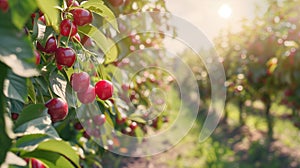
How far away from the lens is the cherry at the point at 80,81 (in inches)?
37.8

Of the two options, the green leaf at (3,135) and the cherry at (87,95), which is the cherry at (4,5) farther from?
the cherry at (87,95)

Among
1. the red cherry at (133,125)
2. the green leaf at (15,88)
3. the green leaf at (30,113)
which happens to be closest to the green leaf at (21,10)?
the green leaf at (15,88)

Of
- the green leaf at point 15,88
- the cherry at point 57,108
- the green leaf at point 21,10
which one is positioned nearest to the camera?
the green leaf at point 21,10

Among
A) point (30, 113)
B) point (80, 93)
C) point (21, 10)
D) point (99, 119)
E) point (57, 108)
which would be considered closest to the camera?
point (21, 10)

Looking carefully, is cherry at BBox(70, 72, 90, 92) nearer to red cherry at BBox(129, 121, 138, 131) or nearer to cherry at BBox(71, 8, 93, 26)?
cherry at BBox(71, 8, 93, 26)

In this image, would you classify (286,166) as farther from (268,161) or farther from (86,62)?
(86,62)

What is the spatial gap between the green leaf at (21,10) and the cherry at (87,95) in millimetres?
503

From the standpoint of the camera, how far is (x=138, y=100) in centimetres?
371

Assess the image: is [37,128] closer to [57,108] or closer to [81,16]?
[57,108]

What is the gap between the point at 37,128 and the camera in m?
0.69

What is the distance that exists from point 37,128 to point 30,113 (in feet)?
0.18

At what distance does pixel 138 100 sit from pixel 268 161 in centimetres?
369

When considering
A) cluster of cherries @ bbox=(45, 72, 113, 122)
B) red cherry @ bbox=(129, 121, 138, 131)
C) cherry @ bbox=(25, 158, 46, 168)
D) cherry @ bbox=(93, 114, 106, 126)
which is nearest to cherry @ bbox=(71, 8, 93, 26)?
cluster of cherries @ bbox=(45, 72, 113, 122)

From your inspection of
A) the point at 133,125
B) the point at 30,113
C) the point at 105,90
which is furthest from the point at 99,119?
the point at 133,125
